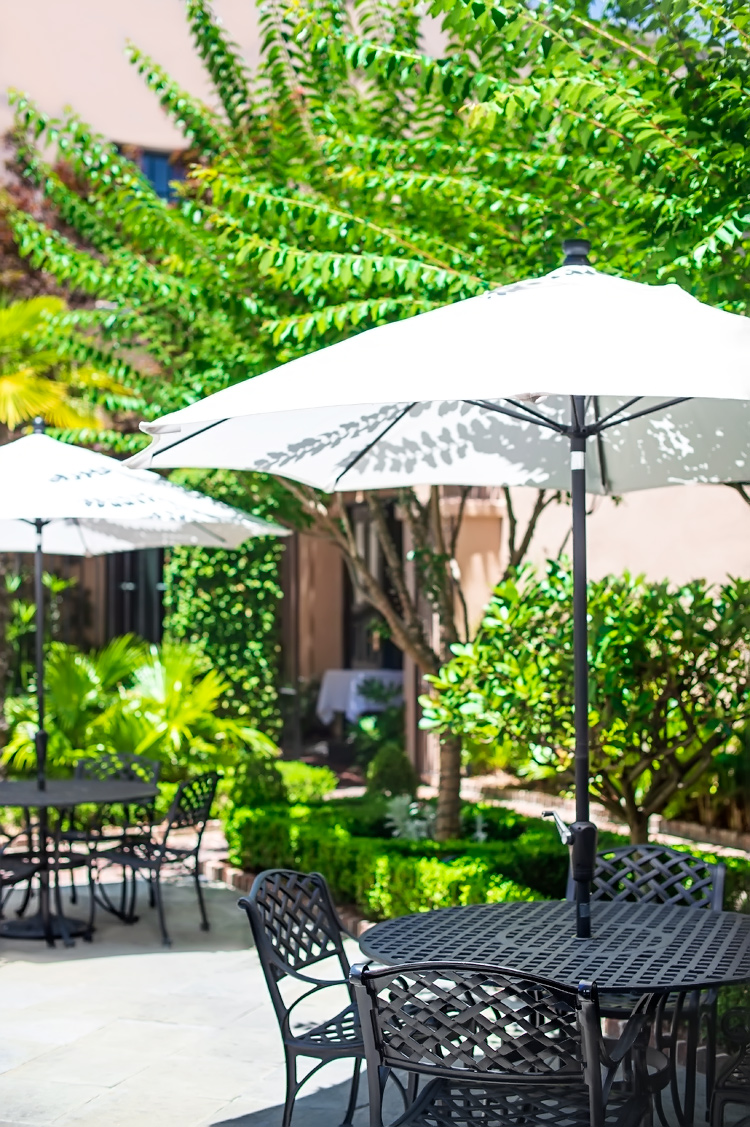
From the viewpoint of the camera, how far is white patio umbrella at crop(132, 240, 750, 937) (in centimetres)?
351

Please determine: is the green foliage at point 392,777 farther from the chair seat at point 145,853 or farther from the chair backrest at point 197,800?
the chair seat at point 145,853

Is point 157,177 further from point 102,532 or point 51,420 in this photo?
point 102,532

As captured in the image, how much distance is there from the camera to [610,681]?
6230mm

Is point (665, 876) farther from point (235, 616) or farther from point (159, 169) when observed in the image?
point (159, 169)

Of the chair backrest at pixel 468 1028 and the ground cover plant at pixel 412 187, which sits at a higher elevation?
the ground cover plant at pixel 412 187

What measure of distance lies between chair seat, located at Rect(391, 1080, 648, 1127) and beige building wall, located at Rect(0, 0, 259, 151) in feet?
46.8

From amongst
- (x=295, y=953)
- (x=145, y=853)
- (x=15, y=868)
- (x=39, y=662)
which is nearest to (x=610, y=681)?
(x=295, y=953)

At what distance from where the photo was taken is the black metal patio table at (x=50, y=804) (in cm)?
728

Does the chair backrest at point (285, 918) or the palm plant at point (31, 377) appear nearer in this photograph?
the chair backrest at point (285, 918)

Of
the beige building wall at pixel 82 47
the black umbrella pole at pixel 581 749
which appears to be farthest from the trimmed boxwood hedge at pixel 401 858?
the beige building wall at pixel 82 47

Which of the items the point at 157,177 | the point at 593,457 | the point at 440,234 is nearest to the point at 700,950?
the point at 593,457

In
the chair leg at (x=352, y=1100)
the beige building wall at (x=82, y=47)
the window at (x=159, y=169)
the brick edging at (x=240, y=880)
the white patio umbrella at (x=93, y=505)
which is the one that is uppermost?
the beige building wall at (x=82, y=47)

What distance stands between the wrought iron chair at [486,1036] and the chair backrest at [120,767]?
5422mm

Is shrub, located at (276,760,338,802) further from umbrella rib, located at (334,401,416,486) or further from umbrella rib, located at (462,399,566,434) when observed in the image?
umbrella rib, located at (462,399,566,434)
